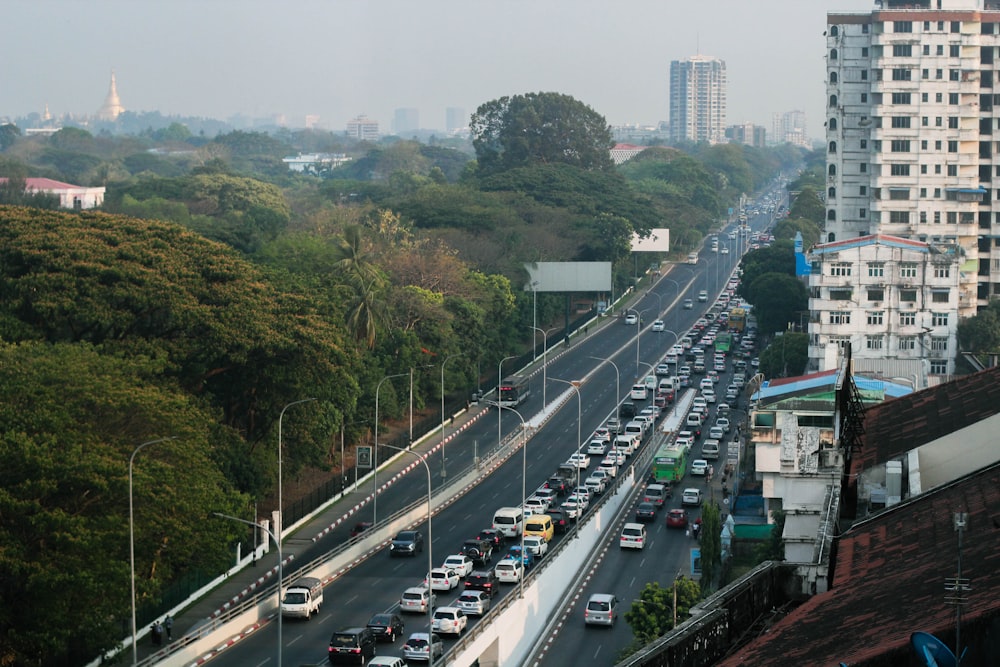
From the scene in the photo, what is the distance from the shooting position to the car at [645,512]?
68.2 metres

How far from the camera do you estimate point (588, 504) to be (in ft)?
232

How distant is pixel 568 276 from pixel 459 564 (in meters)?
66.6

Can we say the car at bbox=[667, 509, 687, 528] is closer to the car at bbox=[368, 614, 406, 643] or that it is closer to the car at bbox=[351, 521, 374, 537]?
the car at bbox=[351, 521, 374, 537]

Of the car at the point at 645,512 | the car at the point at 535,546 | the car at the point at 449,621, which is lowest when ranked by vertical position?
the car at the point at 645,512

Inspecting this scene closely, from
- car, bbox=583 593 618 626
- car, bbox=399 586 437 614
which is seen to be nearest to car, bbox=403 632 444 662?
car, bbox=399 586 437 614

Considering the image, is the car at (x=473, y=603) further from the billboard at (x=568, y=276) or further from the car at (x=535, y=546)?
the billboard at (x=568, y=276)

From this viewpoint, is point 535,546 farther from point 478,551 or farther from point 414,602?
point 414,602

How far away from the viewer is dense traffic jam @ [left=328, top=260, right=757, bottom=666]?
47812 mm

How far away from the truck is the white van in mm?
13803

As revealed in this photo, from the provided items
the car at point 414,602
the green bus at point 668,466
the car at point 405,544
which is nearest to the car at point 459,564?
the car at point 405,544

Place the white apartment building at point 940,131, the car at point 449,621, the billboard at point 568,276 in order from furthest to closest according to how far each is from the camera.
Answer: the billboard at point 568,276, the white apartment building at point 940,131, the car at point 449,621

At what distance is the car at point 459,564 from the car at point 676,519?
41.9 ft

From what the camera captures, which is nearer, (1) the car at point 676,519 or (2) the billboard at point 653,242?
(1) the car at point 676,519

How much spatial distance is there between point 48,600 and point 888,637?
97.2 ft
